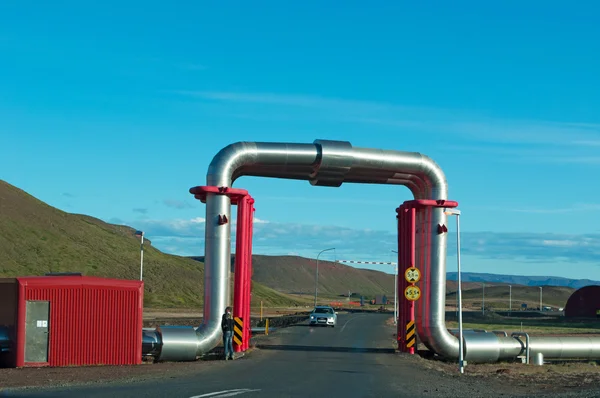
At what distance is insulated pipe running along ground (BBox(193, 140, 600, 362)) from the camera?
2800 centimetres

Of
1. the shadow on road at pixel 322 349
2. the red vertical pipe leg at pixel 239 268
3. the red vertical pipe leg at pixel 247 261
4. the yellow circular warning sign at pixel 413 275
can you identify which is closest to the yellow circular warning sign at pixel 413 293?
the yellow circular warning sign at pixel 413 275

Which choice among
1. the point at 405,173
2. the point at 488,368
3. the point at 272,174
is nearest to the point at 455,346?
the point at 488,368

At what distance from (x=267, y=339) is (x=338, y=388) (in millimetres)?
20929

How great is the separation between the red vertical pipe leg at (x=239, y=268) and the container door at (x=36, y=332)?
22.6 ft

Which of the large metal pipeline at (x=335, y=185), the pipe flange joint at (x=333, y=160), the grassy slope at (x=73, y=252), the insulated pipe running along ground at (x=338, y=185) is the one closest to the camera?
the large metal pipeline at (x=335, y=185)

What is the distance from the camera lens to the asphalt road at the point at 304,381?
17.6 meters

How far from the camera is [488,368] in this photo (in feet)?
95.6

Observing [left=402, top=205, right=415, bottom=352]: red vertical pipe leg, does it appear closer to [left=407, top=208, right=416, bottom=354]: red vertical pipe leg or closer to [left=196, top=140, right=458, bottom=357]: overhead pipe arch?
[left=407, top=208, right=416, bottom=354]: red vertical pipe leg

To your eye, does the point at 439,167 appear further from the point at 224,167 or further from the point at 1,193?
the point at 1,193

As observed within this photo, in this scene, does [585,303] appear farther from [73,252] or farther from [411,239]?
[411,239]

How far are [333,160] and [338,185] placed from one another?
1.58 m

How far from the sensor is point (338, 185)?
3031cm

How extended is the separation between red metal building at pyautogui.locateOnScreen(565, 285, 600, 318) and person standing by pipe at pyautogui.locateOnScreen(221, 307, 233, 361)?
84.8 meters

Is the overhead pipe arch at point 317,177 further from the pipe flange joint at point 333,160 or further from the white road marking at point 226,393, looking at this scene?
the white road marking at point 226,393
